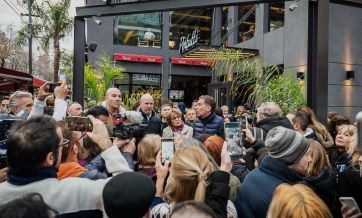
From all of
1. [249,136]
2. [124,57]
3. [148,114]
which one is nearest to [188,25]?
[124,57]

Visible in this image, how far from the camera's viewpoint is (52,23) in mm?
19188

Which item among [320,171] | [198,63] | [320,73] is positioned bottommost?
[320,171]

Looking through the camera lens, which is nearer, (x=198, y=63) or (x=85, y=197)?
(x=85, y=197)

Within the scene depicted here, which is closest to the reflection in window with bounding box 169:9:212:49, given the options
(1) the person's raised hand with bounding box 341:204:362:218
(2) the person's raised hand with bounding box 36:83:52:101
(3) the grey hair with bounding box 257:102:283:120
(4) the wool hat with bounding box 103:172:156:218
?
(2) the person's raised hand with bounding box 36:83:52:101

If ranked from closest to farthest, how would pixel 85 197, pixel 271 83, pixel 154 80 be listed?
pixel 85 197 → pixel 271 83 → pixel 154 80

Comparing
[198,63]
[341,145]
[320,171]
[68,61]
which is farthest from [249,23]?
[320,171]

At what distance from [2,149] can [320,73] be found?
3976mm

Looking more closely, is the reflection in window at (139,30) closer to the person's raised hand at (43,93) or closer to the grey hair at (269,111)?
the person's raised hand at (43,93)

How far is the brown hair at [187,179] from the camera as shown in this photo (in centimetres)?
228

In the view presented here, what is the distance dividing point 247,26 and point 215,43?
3.75m

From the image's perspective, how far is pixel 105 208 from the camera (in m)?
1.63

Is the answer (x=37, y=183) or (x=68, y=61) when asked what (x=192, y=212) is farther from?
(x=68, y=61)

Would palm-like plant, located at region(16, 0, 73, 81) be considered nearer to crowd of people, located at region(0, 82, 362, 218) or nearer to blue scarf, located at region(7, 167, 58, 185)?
crowd of people, located at region(0, 82, 362, 218)

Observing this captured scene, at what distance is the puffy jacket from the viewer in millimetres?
5754
